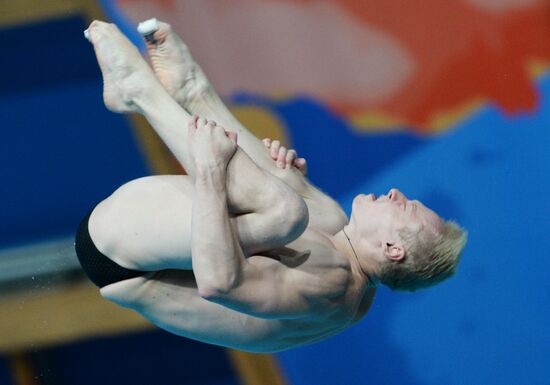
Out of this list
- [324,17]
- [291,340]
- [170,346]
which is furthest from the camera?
[170,346]

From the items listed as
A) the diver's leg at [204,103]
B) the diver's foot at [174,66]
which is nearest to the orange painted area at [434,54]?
the diver's leg at [204,103]

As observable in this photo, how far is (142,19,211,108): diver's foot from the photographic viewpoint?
6.98 feet

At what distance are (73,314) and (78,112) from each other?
879 mm

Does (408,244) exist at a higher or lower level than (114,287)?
higher

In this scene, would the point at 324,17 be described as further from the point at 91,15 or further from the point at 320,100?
the point at 91,15

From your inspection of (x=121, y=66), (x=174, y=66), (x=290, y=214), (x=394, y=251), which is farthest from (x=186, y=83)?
(x=394, y=251)

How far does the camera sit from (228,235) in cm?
181

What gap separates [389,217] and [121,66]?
684 mm

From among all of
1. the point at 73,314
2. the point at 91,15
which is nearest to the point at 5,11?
the point at 91,15

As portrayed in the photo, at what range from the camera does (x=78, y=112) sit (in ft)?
12.9

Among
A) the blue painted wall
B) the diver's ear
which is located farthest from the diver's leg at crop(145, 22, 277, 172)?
the blue painted wall

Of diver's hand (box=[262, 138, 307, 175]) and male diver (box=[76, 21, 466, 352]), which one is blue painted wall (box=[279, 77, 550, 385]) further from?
diver's hand (box=[262, 138, 307, 175])

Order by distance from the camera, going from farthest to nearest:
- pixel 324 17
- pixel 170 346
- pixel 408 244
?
pixel 170 346 → pixel 324 17 → pixel 408 244

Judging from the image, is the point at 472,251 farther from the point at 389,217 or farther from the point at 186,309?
the point at 186,309
